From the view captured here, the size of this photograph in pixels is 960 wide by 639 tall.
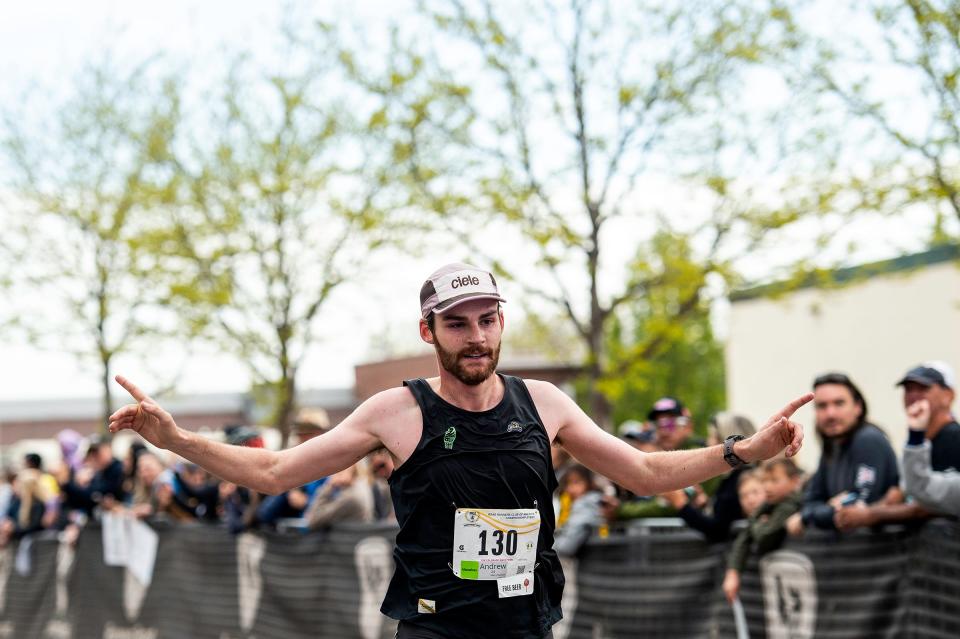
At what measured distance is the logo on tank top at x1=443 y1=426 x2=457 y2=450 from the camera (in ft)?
13.9

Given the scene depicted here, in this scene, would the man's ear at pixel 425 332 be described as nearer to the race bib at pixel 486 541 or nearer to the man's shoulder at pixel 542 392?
the man's shoulder at pixel 542 392

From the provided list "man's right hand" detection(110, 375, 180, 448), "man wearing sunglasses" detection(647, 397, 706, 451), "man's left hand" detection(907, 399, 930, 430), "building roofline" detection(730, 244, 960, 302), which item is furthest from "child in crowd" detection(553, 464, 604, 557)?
"building roofline" detection(730, 244, 960, 302)

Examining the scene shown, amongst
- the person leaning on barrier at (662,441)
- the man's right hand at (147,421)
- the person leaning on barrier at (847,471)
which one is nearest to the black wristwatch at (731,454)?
the man's right hand at (147,421)

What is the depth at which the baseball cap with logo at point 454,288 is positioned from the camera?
4174 millimetres

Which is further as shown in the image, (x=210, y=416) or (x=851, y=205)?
(x=210, y=416)

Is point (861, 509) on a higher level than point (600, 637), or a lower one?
higher

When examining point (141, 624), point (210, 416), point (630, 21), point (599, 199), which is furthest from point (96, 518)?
point (210, 416)

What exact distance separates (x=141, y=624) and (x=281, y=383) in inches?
401

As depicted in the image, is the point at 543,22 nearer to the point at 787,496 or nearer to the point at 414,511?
the point at 787,496

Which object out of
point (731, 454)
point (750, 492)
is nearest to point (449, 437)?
point (731, 454)

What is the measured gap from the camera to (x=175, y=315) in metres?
23.3

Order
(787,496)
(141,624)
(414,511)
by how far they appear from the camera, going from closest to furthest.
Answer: (414,511) → (787,496) → (141,624)

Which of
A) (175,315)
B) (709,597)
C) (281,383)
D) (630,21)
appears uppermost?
(630,21)

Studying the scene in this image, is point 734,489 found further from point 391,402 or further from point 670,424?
point 391,402
